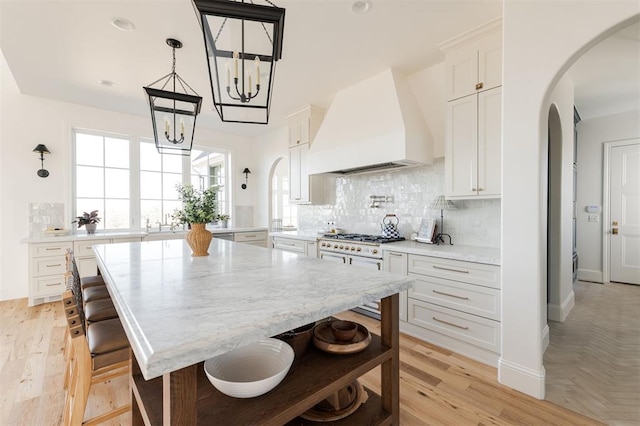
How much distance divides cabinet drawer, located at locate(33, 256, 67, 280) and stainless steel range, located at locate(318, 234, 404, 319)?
3.36 metres

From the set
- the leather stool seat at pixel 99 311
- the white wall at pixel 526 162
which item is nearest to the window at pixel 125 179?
→ the leather stool seat at pixel 99 311

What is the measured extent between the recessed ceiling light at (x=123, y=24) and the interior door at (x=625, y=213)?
268 inches

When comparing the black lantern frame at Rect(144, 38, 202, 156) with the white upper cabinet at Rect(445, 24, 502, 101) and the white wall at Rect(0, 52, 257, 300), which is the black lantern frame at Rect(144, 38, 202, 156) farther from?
the white wall at Rect(0, 52, 257, 300)

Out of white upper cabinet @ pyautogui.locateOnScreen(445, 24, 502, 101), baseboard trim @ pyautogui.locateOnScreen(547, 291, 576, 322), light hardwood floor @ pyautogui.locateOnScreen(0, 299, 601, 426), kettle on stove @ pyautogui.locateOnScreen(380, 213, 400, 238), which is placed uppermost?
white upper cabinet @ pyautogui.locateOnScreen(445, 24, 502, 101)

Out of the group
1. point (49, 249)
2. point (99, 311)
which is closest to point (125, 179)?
point (49, 249)

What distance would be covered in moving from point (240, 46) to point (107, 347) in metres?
1.58

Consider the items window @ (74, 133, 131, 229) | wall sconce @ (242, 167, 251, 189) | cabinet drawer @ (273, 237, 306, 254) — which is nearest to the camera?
cabinet drawer @ (273, 237, 306, 254)

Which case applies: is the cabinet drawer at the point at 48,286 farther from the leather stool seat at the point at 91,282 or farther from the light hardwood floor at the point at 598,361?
the light hardwood floor at the point at 598,361

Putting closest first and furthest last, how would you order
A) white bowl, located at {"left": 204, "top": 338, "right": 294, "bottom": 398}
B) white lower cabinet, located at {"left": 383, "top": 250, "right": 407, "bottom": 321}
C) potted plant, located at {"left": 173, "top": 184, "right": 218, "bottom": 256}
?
white bowl, located at {"left": 204, "top": 338, "right": 294, "bottom": 398}, potted plant, located at {"left": 173, "top": 184, "right": 218, "bottom": 256}, white lower cabinet, located at {"left": 383, "top": 250, "right": 407, "bottom": 321}

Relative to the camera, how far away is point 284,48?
2766 mm

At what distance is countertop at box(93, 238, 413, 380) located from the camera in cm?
→ 69

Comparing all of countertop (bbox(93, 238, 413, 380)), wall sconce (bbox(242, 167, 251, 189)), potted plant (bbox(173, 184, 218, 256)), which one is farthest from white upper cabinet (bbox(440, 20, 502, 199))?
wall sconce (bbox(242, 167, 251, 189))

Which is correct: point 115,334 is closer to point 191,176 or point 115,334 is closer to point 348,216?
point 348,216

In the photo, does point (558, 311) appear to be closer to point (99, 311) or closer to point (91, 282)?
point (99, 311)
